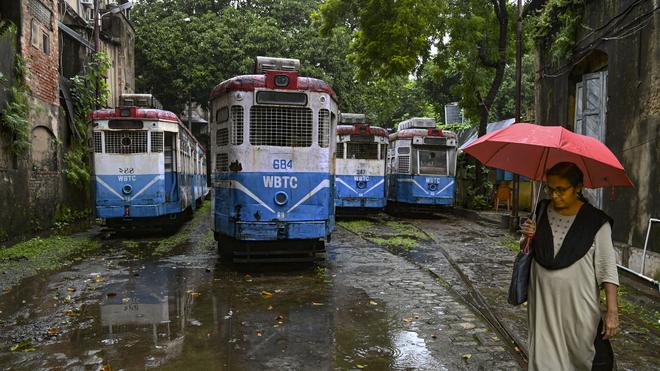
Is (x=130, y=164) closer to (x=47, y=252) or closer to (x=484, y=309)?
(x=47, y=252)

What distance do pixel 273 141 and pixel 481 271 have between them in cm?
421

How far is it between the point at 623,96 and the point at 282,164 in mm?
5766

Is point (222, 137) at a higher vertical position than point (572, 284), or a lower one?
higher

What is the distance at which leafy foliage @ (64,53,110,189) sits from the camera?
49.6 ft

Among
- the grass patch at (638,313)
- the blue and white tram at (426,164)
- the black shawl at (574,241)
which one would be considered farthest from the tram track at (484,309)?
the blue and white tram at (426,164)

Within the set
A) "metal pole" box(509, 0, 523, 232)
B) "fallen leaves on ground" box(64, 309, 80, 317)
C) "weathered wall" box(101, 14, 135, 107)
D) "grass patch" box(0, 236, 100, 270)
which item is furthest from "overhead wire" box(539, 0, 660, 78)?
"weathered wall" box(101, 14, 135, 107)

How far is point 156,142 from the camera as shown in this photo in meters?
12.6

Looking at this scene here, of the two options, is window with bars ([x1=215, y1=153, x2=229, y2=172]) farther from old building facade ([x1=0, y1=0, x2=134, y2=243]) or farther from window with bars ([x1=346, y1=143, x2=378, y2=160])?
window with bars ([x1=346, y1=143, x2=378, y2=160])

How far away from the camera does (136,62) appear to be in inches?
1075

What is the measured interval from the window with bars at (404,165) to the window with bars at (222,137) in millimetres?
9805

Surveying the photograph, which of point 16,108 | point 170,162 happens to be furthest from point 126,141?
point 16,108

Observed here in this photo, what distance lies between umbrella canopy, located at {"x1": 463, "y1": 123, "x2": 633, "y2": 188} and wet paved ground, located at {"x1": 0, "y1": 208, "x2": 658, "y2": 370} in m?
1.96

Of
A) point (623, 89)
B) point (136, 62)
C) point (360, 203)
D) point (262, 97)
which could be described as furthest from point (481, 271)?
point (136, 62)

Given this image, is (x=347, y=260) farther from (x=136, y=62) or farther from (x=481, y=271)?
(x=136, y=62)
